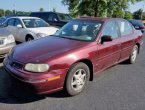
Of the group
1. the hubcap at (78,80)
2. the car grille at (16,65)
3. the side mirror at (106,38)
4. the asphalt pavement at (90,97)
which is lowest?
the asphalt pavement at (90,97)

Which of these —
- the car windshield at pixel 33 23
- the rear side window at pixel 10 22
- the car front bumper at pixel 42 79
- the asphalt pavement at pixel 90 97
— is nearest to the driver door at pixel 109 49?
the asphalt pavement at pixel 90 97

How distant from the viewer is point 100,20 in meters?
5.30

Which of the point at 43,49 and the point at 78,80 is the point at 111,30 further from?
the point at 43,49

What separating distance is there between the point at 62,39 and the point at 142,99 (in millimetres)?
2152

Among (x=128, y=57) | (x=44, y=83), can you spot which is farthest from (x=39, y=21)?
(x=44, y=83)

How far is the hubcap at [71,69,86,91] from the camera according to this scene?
4.23m

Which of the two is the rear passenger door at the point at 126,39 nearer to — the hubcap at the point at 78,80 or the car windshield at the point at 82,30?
the car windshield at the point at 82,30

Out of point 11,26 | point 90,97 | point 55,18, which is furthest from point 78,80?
point 55,18

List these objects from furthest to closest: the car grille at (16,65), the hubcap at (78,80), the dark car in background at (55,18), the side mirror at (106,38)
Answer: the dark car in background at (55,18) < the side mirror at (106,38) < the hubcap at (78,80) < the car grille at (16,65)

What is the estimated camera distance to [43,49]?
14.2ft

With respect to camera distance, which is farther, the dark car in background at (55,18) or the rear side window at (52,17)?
the rear side window at (52,17)

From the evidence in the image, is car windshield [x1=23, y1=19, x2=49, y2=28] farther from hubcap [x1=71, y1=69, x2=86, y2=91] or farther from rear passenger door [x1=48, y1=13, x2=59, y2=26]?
hubcap [x1=71, y1=69, x2=86, y2=91]

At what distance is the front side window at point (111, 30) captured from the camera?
5.11 meters

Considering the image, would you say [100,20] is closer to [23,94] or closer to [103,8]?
[23,94]
